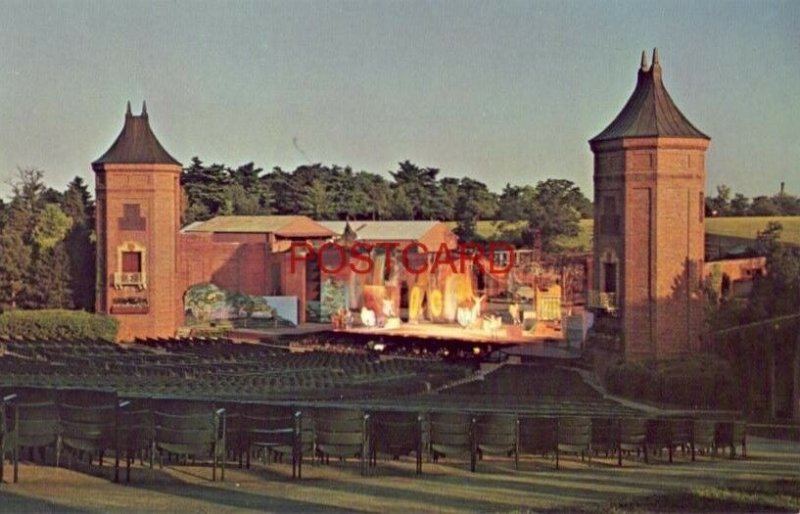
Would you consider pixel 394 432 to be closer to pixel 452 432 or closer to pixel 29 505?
pixel 452 432

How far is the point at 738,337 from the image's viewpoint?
27000mm

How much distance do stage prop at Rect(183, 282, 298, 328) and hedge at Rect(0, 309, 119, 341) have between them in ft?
15.1

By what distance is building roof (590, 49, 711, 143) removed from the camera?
30.5m

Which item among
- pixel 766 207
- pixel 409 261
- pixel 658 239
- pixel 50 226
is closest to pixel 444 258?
pixel 409 261

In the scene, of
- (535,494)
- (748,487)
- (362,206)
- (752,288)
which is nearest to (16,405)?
(535,494)

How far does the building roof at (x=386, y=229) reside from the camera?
3828cm

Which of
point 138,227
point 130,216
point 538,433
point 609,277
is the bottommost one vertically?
point 538,433

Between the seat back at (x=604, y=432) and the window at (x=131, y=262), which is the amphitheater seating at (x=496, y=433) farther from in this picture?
the window at (x=131, y=262)

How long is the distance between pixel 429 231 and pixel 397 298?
11.2 ft

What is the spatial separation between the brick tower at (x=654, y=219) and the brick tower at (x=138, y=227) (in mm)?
11631

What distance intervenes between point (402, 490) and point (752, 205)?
25.6m

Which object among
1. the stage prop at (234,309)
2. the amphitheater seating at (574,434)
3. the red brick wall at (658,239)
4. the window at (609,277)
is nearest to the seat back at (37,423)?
the amphitheater seating at (574,434)

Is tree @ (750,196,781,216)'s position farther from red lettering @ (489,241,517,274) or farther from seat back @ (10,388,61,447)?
seat back @ (10,388,61,447)

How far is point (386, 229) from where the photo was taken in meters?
39.0
